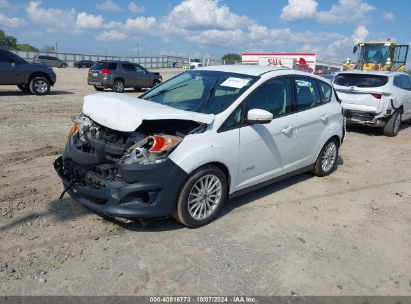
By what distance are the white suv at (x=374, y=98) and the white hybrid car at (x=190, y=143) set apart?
4889 millimetres

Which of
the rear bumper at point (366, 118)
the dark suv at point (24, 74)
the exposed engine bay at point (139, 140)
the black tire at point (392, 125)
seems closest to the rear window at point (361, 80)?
the rear bumper at point (366, 118)

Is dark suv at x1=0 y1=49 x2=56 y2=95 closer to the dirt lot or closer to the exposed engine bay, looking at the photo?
the dirt lot

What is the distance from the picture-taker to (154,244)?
3854mm

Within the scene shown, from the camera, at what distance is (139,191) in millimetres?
Result: 3695

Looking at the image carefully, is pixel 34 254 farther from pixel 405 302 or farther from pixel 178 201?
pixel 405 302

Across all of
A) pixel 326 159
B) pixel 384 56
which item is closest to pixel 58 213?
pixel 326 159

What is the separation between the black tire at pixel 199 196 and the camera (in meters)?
3.95

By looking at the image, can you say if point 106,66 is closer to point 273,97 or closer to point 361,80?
point 361,80

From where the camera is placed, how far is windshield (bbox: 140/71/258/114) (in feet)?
14.7

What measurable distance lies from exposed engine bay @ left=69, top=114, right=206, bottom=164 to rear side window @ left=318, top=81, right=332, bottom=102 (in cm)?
274

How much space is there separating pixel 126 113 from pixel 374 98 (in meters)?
7.72

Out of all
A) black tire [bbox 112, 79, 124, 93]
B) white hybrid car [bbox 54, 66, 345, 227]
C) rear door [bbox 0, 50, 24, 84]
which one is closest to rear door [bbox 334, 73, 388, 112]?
white hybrid car [bbox 54, 66, 345, 227]

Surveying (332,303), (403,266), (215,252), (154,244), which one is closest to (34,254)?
(154,244)

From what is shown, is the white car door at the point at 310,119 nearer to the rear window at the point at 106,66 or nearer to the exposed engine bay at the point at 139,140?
the exposed engine bay at the point at 139,140
